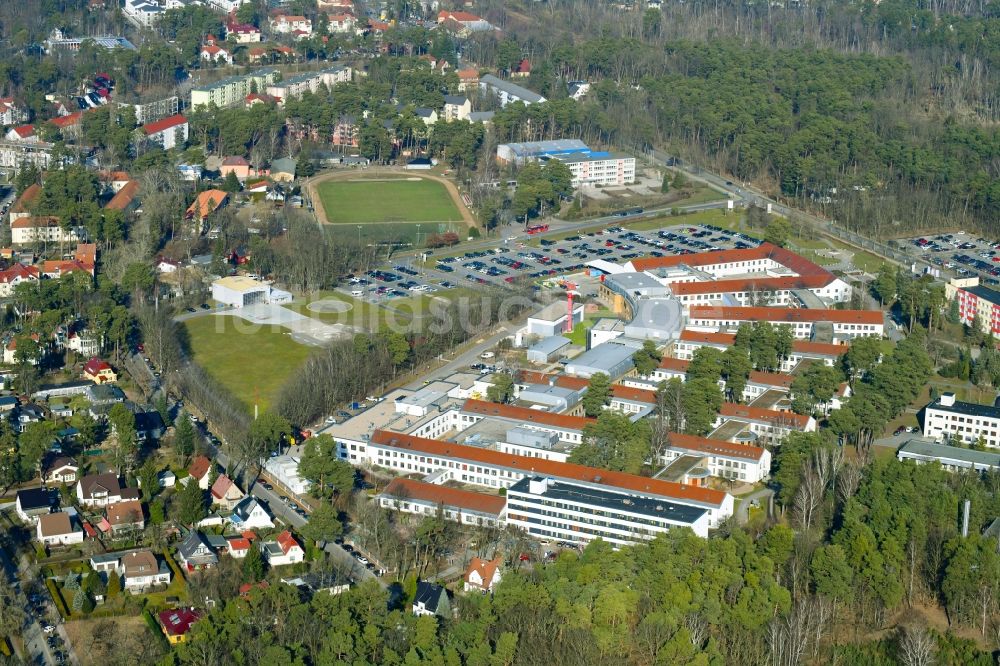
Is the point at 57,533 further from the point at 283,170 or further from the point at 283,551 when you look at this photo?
the point at 283,170

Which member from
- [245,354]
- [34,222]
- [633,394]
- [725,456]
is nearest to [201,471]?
[245,354]

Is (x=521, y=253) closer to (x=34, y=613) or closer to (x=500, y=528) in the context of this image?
(x=500, y=528)

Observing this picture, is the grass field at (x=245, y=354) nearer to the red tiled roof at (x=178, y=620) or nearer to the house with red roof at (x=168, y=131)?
the red tiled roof at (x=178, y=620)

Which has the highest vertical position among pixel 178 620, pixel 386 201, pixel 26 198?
pixel 178 620

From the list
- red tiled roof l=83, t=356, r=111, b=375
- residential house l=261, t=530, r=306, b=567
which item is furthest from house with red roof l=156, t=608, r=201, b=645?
red tiled roof l=83, t=356, r=111, b=375

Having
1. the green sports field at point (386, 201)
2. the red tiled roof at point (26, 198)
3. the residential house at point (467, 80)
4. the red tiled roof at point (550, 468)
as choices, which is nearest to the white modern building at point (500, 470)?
the red tiled roof at point (550, 468)
